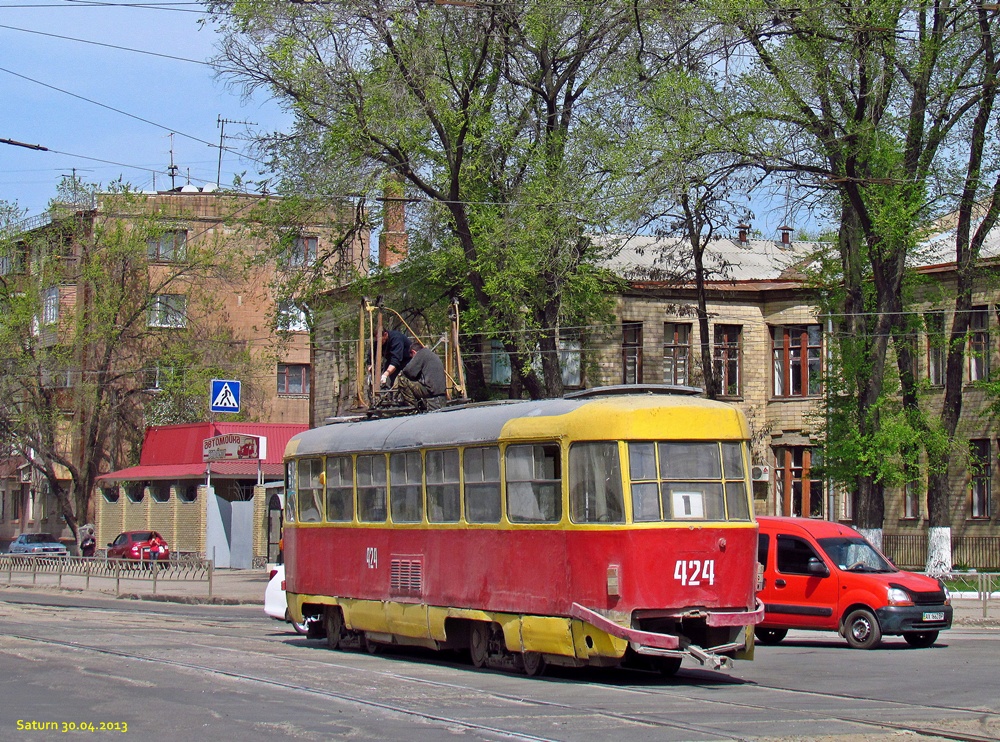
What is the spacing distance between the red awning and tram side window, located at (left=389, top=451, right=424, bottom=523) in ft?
102

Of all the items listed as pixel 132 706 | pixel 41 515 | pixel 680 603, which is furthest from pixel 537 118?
pixel 41 515

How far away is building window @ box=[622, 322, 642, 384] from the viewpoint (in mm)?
42469

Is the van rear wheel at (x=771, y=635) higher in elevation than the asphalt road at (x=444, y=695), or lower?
A: lower

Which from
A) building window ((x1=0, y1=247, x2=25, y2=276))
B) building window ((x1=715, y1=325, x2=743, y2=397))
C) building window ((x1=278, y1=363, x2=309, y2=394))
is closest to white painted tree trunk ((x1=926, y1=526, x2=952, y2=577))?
building window ((x1=715, y1=325, x2=743, y2=397))

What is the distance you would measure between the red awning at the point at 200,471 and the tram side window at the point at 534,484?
33.4 m

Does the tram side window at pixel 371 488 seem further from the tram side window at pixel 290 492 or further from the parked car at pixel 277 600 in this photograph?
the parked car at pixel 277 600

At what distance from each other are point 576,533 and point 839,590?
272 inches

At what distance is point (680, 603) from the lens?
Answer: 13148 mm

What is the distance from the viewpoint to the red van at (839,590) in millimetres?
18453

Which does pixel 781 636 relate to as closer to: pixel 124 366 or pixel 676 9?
pixel 676 9

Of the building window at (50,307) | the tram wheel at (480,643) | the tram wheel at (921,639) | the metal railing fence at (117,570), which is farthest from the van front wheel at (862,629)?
the building window at (50,307)

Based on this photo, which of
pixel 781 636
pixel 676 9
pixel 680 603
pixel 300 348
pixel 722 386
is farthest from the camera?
pixel 300 348

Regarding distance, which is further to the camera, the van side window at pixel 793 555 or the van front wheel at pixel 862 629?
the van side window at pixel 793 555

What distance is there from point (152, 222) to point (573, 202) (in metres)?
27.7
